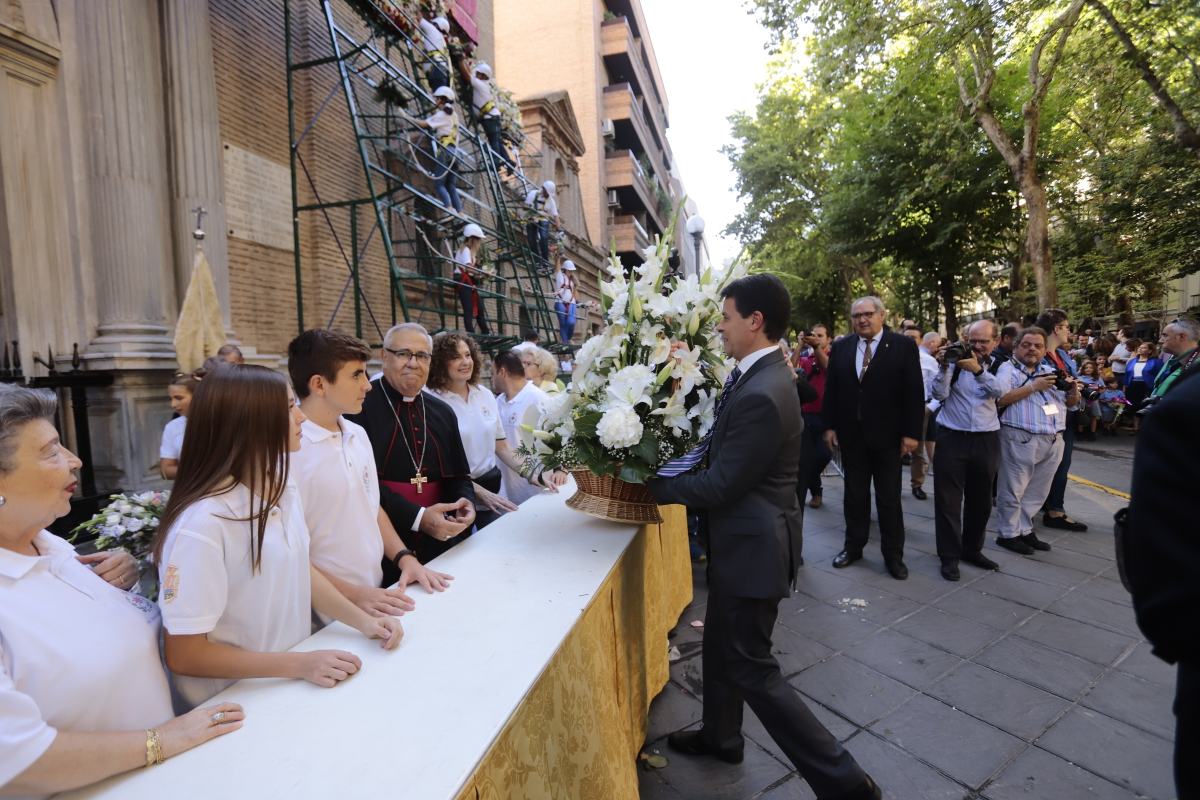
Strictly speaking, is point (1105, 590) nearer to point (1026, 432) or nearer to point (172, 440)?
point (1026, 432)

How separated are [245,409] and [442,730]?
911mm

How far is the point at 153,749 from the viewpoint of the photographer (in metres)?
1.13

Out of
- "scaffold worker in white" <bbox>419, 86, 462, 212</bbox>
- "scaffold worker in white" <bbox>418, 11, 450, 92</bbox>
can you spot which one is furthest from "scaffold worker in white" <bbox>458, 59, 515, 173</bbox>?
"scaffold worker in white" <bbox>419, 86, 462, 212</bbox>

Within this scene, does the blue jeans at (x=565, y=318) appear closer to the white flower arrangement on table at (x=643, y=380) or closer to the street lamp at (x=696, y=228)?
the street lamp at (x=696, y=228)

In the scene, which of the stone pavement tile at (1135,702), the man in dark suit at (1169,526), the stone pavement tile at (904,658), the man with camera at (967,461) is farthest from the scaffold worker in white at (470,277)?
the man in dark suit at (1169,526)

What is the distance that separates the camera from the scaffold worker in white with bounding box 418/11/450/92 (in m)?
8.12

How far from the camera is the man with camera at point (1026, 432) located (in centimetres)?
494

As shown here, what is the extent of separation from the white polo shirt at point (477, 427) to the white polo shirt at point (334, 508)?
1.54 metres

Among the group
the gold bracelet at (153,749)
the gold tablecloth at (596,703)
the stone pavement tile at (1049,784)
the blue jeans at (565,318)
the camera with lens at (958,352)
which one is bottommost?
the stone pavement tile at (1049,784)

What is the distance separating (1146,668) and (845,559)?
188cm

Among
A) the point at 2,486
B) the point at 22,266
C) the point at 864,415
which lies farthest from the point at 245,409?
the point at 22,266

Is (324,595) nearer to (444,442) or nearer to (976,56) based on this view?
(444,442)

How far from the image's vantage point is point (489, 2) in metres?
13.9

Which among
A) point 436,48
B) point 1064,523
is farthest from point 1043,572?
point 436,48
